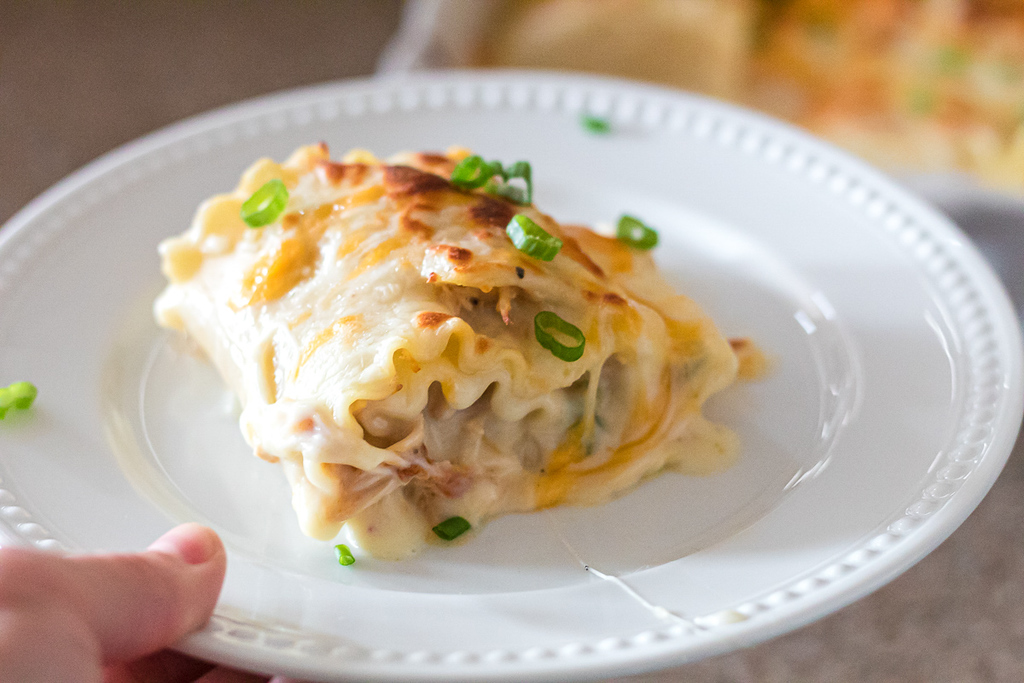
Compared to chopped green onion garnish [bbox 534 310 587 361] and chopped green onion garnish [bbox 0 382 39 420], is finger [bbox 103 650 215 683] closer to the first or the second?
chopped green onion garnish [bbox 0 382 39 420]

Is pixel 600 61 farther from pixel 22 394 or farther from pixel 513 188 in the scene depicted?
pixel 22 394

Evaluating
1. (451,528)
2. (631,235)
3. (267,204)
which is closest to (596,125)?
(631,235)

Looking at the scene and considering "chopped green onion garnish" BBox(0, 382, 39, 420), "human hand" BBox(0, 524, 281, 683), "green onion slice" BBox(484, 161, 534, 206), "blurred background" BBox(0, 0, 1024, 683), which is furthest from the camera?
"blurred background" BBox(0, 0, 1024, 683)

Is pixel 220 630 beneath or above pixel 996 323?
beneath

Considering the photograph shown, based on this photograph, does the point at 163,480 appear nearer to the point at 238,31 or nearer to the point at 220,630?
the point at 220,630

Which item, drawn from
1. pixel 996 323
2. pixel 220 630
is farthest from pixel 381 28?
pixel 220 630

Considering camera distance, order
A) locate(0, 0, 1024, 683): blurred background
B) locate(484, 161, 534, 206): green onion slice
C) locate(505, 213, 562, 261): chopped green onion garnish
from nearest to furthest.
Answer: locate(505, 213, 562, 261): chopped green onion garnish < locate(484, 161, 534, 206): green onion slice < locate(0, 0, 1024, 683): blurred background

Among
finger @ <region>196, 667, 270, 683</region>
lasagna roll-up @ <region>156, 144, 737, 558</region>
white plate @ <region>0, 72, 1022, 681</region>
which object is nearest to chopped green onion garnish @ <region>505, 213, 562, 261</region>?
lasagna roll-up @ <region>156, 144, 737, 558</region>

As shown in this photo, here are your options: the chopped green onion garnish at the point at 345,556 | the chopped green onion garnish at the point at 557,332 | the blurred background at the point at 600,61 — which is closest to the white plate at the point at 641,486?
the chopped green onion garnish at the point at 345,556
